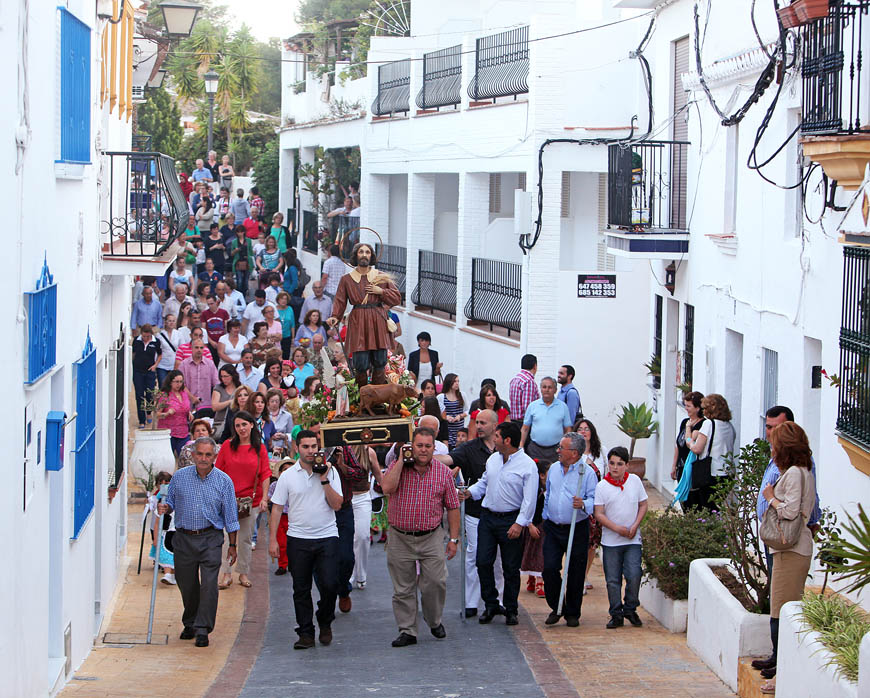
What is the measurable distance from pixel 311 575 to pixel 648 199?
29.3 feet

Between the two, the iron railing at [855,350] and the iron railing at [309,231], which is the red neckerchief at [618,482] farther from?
the iron railing at [309,231]

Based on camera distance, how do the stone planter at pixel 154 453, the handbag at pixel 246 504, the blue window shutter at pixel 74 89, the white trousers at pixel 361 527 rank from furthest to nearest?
1. the stone planter at pixel 154 453
2. the handbag at pixel 246 504
3. the white trousers at pixel 361 527
4. the blue window shutter at pixel 74 89

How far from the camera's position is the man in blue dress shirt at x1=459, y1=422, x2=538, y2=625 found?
11227mm

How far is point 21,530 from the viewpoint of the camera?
7.65m

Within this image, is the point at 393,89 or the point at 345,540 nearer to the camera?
the point at 345,540

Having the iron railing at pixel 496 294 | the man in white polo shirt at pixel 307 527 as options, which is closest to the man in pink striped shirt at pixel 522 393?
the iron railing at pixel 496 294

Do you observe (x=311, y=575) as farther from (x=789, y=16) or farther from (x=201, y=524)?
(x=789, y=16)

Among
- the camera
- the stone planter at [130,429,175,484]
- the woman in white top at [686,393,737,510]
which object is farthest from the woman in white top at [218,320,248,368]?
the camera

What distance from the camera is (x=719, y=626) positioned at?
9.96 metres

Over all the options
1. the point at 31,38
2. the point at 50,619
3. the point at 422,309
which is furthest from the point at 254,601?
the point at 422,309

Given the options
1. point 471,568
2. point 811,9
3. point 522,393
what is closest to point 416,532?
point 471,568

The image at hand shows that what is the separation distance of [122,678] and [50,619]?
3.19ft

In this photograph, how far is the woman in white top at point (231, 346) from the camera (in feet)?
64.7

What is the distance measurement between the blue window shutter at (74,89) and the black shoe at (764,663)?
6006mm
